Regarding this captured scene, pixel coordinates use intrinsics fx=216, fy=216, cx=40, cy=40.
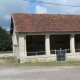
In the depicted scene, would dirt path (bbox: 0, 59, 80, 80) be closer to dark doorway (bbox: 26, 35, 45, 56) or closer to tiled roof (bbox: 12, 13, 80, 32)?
tiled roof (bbox: 12, 13, 80, 32)

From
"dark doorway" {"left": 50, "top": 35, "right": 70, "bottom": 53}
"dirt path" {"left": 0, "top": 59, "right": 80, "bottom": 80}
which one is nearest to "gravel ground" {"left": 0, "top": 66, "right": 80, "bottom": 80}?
"dirt path" {"left": 0, "top": 59, "right": 80, "bottom": 80}

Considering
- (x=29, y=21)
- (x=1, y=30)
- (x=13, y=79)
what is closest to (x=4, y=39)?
(x=1, y=30)

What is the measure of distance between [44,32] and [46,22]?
2.34 metres

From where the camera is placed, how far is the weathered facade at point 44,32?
2159cm

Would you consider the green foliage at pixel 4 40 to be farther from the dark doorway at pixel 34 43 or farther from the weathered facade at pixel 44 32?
the weathered facade at pixel 44 32

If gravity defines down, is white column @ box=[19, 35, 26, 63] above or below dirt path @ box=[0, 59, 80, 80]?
above

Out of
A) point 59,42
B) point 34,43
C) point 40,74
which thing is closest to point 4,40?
point 34,43

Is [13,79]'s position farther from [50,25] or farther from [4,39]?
[4,39]

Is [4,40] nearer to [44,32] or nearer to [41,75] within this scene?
[44,32]

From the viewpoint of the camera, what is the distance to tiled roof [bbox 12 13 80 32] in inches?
876

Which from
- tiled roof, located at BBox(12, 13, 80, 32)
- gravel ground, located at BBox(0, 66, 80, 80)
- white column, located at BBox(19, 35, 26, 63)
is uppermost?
tiled roof, located at BBox(12, 13, 80, 32)

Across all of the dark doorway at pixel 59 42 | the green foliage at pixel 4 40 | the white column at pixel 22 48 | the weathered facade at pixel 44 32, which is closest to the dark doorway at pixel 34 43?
the weathered facade at pixel 44 32

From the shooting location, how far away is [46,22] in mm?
23922

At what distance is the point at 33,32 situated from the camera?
70.8 ft
